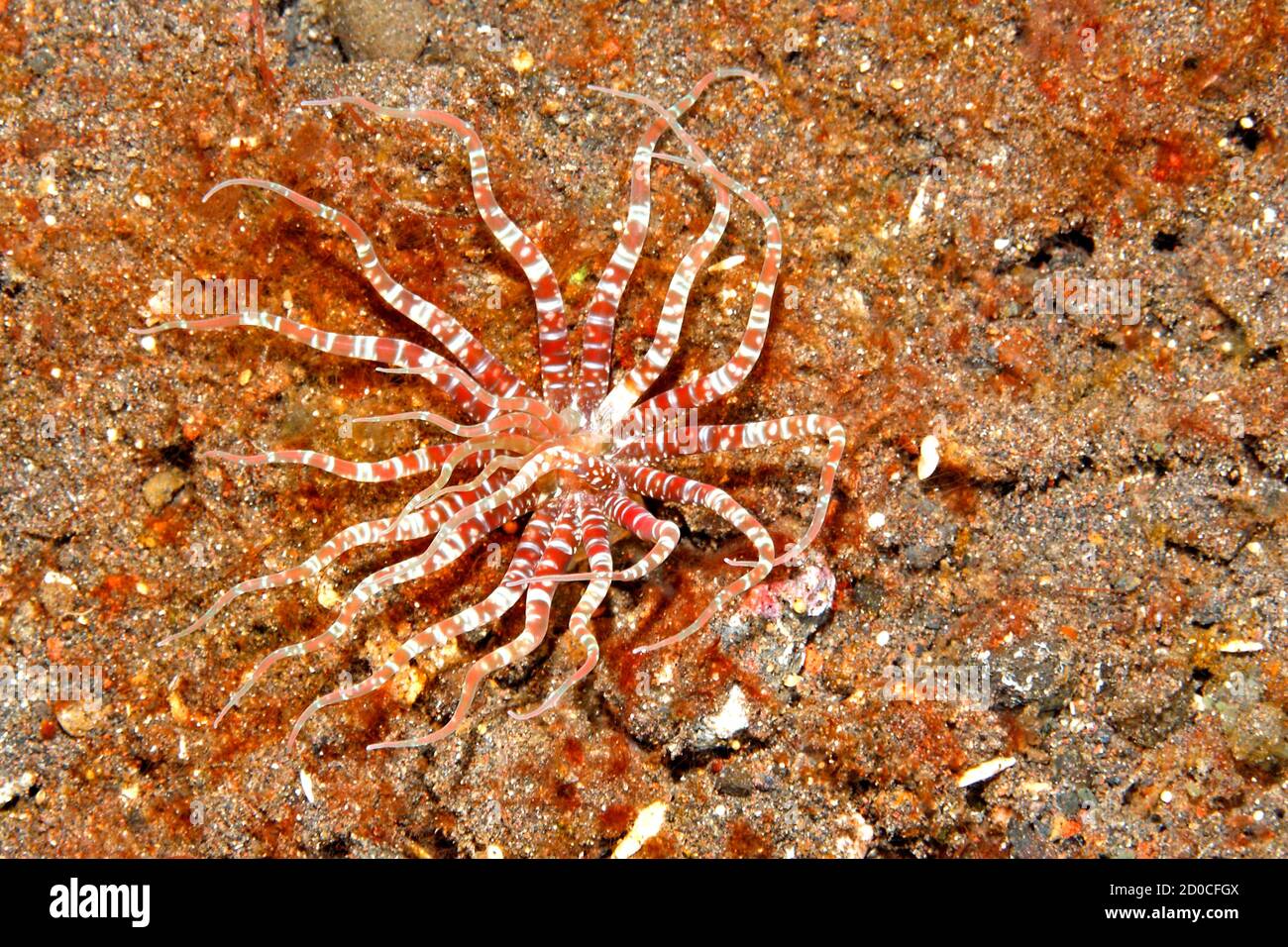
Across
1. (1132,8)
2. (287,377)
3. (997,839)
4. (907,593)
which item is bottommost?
(997,839)

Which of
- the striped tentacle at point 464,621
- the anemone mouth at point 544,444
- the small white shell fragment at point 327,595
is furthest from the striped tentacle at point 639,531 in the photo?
the small white shell fragment at point 327,595

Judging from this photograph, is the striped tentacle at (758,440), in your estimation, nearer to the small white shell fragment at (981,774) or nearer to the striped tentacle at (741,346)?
the striped tentacle at (741,346)

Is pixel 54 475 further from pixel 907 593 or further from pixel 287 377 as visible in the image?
pixel 907 593

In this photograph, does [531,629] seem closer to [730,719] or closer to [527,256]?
[730,719]

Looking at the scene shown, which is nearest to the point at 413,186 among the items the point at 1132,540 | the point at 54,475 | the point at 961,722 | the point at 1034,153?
the point at 54,475

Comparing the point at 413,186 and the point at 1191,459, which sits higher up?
the point at 413,186

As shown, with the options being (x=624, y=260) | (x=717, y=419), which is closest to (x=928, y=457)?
(x=717, y=419)
